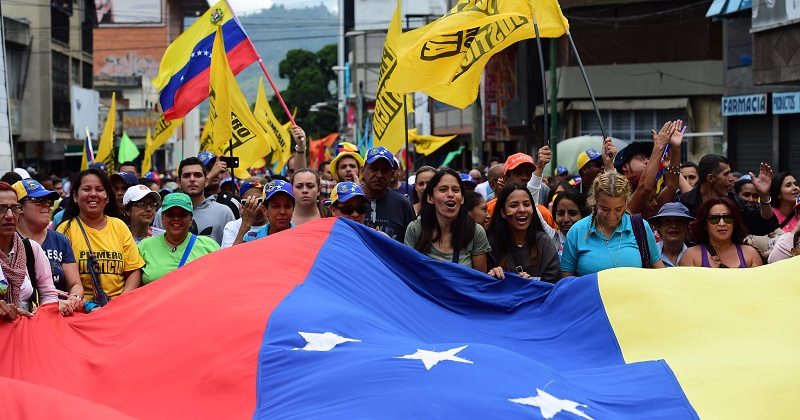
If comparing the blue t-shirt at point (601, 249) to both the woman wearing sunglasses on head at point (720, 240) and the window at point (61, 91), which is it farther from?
the window at point (61, 91)

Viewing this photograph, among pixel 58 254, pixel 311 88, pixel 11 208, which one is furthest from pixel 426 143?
pixel 311 88

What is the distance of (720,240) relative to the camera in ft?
24.0

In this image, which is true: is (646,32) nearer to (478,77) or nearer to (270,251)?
(478,77)

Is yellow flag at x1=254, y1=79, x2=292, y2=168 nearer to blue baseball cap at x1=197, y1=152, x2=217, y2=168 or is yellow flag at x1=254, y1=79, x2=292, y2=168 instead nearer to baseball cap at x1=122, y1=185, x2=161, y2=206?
blue baseball cap at x1=197, y1=152, x2=217, y2=168

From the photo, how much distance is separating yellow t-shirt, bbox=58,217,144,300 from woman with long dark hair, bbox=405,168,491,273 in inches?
70.2

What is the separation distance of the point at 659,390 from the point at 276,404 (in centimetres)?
165

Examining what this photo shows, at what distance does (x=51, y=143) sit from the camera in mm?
48281

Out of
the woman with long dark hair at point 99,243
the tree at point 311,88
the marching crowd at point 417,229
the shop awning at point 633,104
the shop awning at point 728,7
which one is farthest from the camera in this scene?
the tree at point 311,88

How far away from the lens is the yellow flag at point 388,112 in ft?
37.7

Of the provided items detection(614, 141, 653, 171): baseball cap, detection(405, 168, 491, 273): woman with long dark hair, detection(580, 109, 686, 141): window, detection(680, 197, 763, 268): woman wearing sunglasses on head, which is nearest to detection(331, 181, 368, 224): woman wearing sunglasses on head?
detection(405, 168, 491, 273): woman with long dark hair

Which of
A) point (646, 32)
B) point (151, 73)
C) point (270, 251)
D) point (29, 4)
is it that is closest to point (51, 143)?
point (29, 4)

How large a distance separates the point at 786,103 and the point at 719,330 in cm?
1911

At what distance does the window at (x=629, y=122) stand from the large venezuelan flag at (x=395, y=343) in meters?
27.7

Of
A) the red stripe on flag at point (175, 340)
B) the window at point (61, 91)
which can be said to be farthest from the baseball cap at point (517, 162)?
the window at point (61, 91)
